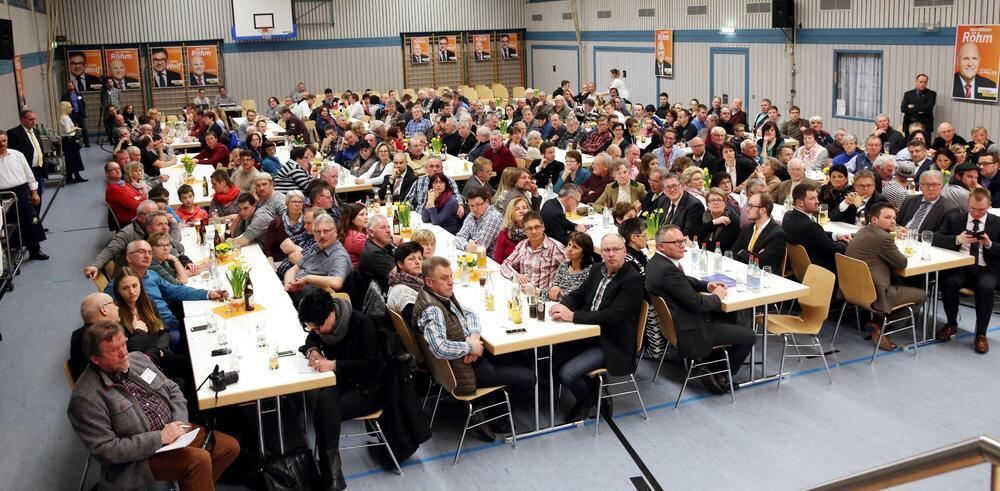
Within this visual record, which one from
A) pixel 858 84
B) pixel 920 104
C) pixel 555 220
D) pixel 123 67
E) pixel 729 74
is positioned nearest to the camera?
pixel 555 220

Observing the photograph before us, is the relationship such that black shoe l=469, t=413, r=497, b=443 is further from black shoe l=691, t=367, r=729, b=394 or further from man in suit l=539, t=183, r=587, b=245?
man in suit l=539, t=183, r=587, b=245

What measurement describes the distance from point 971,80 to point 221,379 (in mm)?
13345

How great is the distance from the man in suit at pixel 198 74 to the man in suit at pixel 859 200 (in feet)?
75.6

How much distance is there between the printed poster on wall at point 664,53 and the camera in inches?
907

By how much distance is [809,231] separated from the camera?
807cm

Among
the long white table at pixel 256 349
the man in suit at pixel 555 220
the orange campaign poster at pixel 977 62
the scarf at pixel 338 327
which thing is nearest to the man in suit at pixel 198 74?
the orange campaign poster at pixel 977 62

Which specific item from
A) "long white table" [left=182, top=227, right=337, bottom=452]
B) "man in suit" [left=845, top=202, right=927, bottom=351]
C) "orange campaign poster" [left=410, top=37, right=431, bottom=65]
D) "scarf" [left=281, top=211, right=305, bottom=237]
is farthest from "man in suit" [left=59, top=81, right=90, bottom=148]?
"man in suit" [left=845, top=202, right=927, bottom=351]

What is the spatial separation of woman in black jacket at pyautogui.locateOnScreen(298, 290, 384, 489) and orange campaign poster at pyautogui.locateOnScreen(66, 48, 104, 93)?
2423 cm

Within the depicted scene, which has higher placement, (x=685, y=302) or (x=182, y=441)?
(x=685, y=302)

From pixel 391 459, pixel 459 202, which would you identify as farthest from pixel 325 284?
pixel 459 202

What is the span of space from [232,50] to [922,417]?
25.8m

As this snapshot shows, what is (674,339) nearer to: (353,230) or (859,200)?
(353,230)

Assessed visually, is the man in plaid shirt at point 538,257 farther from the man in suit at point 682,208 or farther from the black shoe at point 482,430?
the man in suit at point 682,208

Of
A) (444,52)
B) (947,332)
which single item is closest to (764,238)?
(947,332)
